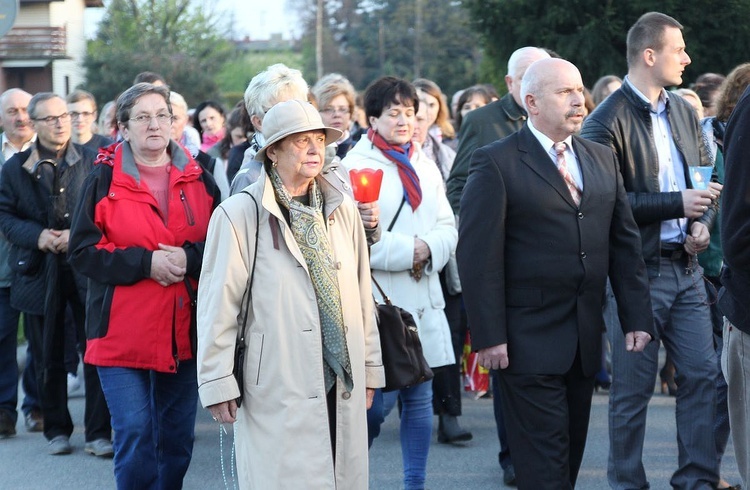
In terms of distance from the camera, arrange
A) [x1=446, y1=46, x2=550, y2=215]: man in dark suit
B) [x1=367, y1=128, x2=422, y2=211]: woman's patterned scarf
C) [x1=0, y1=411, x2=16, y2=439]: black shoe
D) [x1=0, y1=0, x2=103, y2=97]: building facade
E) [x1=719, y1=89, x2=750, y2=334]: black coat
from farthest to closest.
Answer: [x1=0, y1=0, x2=103, y2=97]: building facade → [x1=0, y1=411, x2=16, y2=439]: black shoe → [x1=446, y1=46, x2=550, y2=215]: man in dark suit → [x1=367, y1=128, x2=422, y2=211]: woman's patterned scarf → [x1=719, y1=89, x2=750, y2=334]: black coat

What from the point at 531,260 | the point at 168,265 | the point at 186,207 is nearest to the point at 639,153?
the point at 531,260

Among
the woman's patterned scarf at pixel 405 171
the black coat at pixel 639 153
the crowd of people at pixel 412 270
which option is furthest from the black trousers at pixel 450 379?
the black coat at pixel 639 153

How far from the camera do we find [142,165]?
571 centimetres

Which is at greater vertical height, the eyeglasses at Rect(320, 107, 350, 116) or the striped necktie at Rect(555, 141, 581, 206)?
the eyeglasses at Rect(320, 107, 350, 116)

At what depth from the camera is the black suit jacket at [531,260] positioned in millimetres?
4879

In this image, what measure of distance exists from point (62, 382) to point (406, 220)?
2.98 meters

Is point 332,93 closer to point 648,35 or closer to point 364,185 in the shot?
point 648,35

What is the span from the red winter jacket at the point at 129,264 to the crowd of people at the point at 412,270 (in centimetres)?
1

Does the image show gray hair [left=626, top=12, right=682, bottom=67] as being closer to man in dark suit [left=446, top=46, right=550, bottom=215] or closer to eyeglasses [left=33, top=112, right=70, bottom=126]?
man in dark suit [left=446, top=46, right=550, bottom=215]

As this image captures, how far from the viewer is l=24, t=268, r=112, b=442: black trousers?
7.76 metres

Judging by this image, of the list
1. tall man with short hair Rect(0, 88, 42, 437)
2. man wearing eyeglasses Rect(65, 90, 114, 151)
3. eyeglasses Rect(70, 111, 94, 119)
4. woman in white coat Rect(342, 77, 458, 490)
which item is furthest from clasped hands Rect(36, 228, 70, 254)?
woman in white coat Rect(342, 77, 458, 490)

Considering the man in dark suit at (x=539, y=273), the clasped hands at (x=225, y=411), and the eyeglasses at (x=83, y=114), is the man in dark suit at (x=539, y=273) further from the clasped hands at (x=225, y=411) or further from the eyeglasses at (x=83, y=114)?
the eyeglasses at (x=83, y=114)

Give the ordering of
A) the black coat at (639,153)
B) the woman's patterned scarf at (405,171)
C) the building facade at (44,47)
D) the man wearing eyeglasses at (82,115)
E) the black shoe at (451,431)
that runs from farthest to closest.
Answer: the building facade at (44,47) < the man wearing eyeglasses at (82,115) < the black shoe at (451,431) < the woman's patterned scarf at (405,171) < the black coat at (639,153)

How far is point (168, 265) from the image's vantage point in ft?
18.1
